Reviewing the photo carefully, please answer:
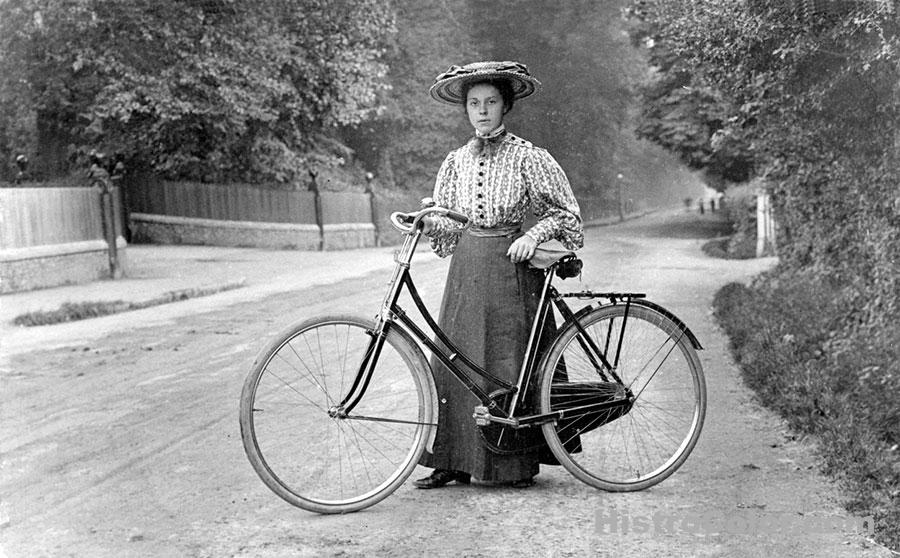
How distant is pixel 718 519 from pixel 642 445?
1027mm

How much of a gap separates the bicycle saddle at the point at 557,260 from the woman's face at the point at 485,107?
0.59 meters

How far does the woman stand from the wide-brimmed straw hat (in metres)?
0.01

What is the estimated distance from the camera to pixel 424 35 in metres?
24.7

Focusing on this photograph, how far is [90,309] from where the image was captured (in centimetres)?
1242

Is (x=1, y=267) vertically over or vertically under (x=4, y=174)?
under

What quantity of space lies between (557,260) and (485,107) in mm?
750

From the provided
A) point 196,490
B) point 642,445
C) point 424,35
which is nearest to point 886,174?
point 642,445

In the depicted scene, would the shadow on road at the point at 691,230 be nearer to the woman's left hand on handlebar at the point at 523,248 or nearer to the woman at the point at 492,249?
the woman at the point at 492,249

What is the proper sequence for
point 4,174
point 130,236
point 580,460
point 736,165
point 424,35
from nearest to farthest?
point 580,460 < point 4,174 < point 424,35 < point 130,236 < point 736,165

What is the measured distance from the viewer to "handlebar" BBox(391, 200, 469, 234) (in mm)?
4176

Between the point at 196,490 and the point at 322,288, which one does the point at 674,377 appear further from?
the point at 322,288

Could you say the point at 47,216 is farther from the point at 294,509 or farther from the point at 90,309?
the point at 294,509

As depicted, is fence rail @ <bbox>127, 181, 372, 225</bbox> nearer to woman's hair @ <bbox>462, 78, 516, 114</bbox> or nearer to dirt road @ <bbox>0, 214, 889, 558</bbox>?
dirt road @ <bbox>0, 214, 889, 558</bbox>

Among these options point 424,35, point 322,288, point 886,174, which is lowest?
point 322,288
